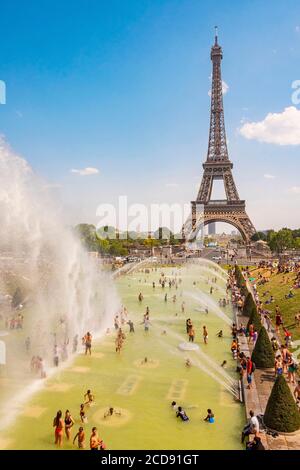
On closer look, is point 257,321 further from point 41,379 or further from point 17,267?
point 17,267

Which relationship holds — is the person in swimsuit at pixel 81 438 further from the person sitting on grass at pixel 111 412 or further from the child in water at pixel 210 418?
the child in water at pixel 210 418

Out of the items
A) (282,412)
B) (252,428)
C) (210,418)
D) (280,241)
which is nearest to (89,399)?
(210,418)

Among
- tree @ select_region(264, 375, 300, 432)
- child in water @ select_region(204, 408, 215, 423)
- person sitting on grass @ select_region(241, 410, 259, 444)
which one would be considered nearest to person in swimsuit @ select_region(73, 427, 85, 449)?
child in water @ select_region(204, 408, 215, 423)

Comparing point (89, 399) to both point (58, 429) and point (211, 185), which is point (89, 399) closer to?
point (58, 429)

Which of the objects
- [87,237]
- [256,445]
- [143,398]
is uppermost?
[87,237]

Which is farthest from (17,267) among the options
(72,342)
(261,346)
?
(261,346)

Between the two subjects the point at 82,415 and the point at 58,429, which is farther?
the point at 82,415
